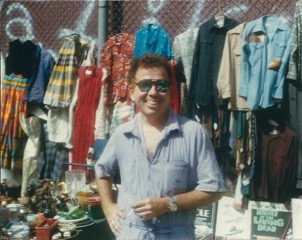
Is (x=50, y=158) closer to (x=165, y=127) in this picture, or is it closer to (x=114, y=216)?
(x=114, y=216)

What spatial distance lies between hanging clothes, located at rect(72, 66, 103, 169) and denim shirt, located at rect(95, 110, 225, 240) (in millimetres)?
3065

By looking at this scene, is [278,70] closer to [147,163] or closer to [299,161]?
[299,161]

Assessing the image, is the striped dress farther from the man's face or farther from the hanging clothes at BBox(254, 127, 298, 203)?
the man's face

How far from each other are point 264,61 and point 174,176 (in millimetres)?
2537

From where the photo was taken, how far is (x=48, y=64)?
6016mm

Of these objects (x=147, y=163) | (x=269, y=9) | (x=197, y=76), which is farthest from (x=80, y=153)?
(x=147, y=163)

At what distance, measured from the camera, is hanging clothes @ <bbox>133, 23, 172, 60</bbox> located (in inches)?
208

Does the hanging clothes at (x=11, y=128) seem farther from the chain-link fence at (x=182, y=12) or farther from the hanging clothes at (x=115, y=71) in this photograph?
the chain-link fence at (x=182, y=12)

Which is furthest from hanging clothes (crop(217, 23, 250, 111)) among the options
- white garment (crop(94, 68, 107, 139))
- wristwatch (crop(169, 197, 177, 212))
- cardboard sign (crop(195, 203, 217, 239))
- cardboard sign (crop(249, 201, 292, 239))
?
wristwatch (crop(169, 197, 177, 212))

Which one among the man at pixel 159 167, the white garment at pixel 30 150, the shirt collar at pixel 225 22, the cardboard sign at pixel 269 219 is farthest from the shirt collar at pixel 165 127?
the white garment at pixel 30 150

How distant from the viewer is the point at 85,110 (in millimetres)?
5699

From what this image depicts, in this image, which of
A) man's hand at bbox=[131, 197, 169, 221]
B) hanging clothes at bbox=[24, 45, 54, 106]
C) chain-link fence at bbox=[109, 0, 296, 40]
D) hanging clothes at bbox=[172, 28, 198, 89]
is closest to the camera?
man's hand at bbox=[131, 197, 169, 221]

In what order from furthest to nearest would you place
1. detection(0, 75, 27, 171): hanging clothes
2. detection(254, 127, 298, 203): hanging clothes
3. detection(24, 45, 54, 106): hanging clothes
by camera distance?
detection(0, 75, 27, 171): hanging clothes, detection(24, 45, 54, 106): hanging clothes, detection(254, 127, 298, 203): hanging clothes

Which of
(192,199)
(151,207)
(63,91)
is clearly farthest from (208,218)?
(151,207)
